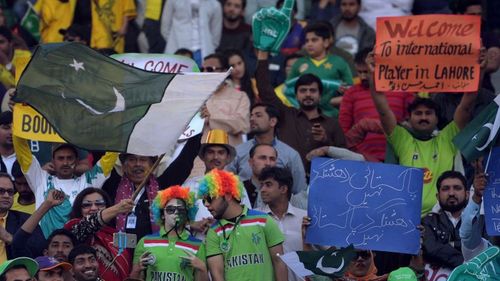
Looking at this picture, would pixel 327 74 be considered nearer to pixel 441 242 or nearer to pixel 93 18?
pixel 93 18

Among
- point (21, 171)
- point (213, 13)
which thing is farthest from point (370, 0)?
point (21, 171)

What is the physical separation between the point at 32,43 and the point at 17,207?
6573 mm

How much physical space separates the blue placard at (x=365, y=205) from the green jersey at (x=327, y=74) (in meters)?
3.92

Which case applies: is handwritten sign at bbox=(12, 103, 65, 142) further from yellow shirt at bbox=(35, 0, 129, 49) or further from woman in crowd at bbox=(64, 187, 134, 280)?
yellow shirt at bbox=(35, 0, 129, 49)

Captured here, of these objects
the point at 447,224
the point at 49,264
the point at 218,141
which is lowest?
the point at 49,264

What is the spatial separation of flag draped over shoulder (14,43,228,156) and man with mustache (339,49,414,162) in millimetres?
3755

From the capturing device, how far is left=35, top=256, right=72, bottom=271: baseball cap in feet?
49.1

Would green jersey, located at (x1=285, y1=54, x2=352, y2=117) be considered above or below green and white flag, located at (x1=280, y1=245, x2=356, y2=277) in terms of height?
above

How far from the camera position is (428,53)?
17.2 m

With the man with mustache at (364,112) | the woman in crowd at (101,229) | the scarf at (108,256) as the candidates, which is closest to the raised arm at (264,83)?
the man with mustache at (364,112)

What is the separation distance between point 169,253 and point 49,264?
0.99 meters

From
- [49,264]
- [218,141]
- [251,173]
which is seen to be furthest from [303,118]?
[49,264]

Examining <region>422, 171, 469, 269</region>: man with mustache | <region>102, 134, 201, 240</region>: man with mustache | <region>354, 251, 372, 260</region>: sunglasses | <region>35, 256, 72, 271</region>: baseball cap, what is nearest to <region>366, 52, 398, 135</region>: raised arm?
<region>422, 171, 469, 269</region>: man with mustache

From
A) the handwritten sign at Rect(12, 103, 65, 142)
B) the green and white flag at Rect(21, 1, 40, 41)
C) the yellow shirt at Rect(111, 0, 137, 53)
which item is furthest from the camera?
the green and white flag at Rect(21, 1, 40, 41)
